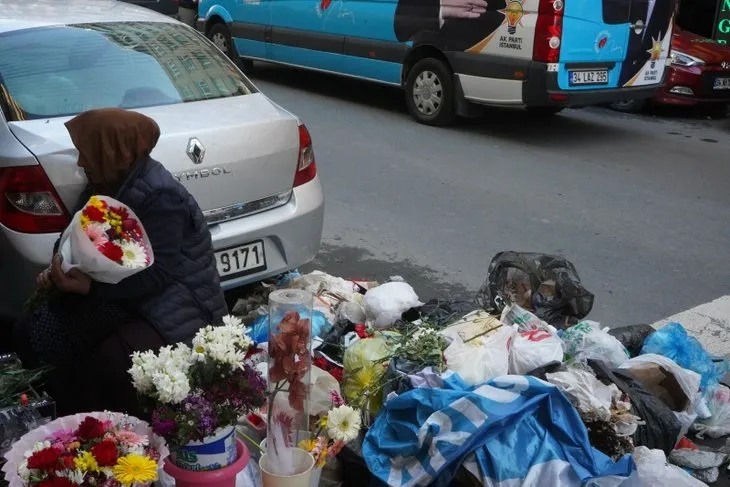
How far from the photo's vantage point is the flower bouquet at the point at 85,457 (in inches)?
74.0

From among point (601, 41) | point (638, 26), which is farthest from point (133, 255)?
point (638, 26)

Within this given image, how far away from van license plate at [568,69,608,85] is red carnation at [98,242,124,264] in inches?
262

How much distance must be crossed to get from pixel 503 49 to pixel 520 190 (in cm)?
206

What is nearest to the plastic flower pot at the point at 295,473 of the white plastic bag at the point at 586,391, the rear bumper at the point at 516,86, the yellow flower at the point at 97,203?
the yellow flower at the point at 97,203

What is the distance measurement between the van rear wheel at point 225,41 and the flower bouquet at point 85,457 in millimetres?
10439

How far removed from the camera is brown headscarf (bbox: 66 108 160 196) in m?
2.77

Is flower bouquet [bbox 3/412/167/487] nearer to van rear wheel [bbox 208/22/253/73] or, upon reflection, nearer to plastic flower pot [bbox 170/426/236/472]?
plastic flower pot [bbox 170/426/236/472]

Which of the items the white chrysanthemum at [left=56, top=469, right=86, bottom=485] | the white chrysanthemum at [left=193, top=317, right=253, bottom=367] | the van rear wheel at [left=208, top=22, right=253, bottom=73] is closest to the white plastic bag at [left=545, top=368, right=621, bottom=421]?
the white chrysanthemum at [left=193, top=317, right=253, bottom=367]

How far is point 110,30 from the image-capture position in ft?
13.7

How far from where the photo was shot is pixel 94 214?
8.30 ft

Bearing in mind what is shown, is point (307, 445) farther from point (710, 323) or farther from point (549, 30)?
point (549, 30)

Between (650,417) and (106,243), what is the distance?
7.43ft

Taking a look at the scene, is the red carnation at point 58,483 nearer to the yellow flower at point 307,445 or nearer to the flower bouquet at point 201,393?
the flower bouquet at point 201,393

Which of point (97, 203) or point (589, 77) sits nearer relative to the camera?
point (97, 203)
